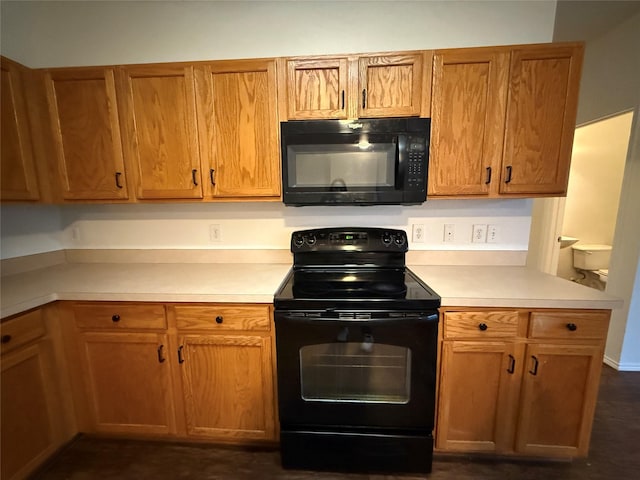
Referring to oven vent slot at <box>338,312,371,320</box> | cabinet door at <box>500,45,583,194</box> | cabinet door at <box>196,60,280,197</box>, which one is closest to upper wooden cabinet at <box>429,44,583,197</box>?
cabinet door at <box>500,45,583,194</box>

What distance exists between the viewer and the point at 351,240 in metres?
1.72

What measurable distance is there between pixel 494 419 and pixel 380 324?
83 cm

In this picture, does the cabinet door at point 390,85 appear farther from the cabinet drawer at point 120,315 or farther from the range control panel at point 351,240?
the cabinet drawer at point 120,315

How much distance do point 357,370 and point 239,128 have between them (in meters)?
1.47

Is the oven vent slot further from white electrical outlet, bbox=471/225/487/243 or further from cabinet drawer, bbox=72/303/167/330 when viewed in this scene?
white electrical outlet, bbox=471/225/487/243

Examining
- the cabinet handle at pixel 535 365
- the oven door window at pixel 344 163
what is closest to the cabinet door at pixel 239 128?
the oven door window at pixel 344 163

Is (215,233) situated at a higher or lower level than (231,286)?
higher

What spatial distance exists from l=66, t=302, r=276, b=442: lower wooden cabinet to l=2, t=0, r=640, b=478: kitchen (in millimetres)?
628

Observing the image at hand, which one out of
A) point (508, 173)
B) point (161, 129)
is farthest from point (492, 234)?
point (161, 129)

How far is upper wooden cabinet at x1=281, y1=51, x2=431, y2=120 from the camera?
146 centimetres

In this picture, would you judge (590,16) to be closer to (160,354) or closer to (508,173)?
(508,173)

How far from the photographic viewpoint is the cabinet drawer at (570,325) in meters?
1.27

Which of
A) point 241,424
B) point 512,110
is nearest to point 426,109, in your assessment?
point 512,110

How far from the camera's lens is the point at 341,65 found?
1.47 m
